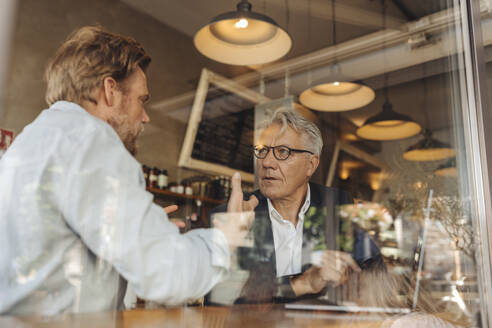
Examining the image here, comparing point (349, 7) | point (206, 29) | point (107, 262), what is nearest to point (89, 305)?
point (107, 262)

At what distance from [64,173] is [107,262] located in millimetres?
187

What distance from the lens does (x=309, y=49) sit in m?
1.94

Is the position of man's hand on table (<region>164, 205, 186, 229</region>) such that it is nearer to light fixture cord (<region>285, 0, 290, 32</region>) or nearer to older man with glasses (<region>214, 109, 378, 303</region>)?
older man with glasses (<region>214, 109, 378, 303</region>)

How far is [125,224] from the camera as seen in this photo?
77 centimetres

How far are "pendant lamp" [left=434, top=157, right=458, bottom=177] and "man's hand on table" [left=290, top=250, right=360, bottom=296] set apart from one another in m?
0.60

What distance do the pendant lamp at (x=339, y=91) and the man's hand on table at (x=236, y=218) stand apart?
86 cm

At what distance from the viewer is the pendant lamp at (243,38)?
1.43m

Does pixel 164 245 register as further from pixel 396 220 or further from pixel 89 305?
pixel 396 220

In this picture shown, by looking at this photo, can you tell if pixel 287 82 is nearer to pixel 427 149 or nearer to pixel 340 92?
pixel 340 92

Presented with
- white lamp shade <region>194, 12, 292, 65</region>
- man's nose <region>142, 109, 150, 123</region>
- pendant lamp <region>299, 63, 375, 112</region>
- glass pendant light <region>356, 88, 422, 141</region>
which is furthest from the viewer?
glass pendant light <region>356, 88, 422, 141</region>

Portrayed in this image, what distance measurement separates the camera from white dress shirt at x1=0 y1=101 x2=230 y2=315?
708mm

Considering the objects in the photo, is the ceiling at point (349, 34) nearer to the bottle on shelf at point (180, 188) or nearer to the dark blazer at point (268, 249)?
the bottle on shelf at point (180, 188)

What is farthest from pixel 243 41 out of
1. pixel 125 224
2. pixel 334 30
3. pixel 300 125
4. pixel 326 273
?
pixel 125 224

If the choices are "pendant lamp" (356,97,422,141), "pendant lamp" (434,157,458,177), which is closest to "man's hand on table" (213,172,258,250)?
"pendant lamp" (434,157,458,177)
